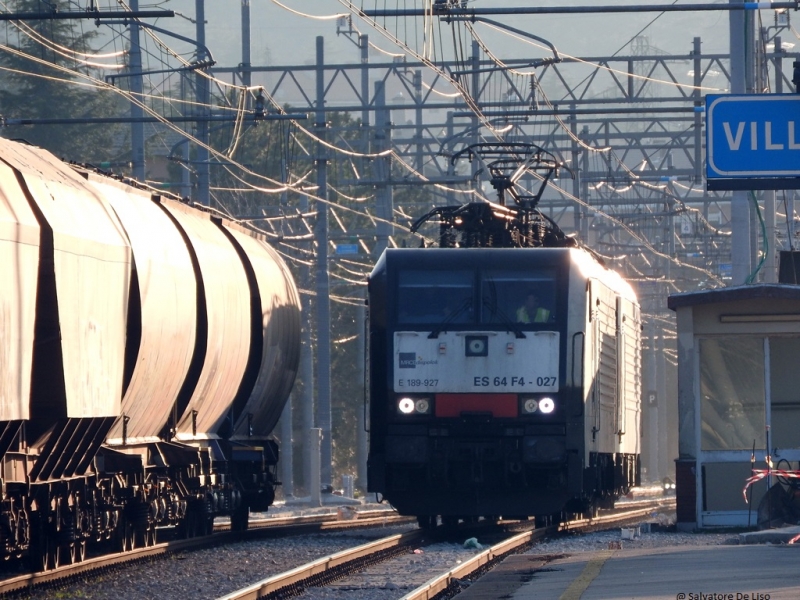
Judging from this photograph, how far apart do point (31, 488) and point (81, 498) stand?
1.49m

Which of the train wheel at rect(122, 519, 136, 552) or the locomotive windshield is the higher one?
the locomotive windshield

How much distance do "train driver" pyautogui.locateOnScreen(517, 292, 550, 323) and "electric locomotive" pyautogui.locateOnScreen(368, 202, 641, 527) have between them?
0.01 metres

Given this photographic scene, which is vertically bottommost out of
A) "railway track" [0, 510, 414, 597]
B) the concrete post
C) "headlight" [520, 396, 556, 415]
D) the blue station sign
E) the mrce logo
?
"railway track" [0, 510, 414, 597]

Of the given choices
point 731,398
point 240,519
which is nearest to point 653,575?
point 731,398

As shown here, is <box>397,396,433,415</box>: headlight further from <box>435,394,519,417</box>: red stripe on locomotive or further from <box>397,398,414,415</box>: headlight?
<box>435,394,519,417</box>: red stripe on locomotive

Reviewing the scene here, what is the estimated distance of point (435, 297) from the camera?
17438mm

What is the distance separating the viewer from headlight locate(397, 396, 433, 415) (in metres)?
17.2

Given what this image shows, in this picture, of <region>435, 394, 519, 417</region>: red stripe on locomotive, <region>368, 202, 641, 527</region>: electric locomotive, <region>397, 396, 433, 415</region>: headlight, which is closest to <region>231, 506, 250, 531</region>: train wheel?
<region>368, 202, 641, 527</region>: electric locomotive

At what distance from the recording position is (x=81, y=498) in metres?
13.8

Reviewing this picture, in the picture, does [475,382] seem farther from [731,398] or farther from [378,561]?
[731,398]

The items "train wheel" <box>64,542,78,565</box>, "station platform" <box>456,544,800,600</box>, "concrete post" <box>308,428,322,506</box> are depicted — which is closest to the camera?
"station platform" <box>456,544,800,600</box>

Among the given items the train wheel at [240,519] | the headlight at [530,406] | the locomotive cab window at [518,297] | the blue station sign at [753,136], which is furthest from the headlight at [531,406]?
the blue station sign at [753,136]

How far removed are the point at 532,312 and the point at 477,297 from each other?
2.19ft

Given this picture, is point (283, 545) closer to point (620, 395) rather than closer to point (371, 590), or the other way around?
point (371, 590)
